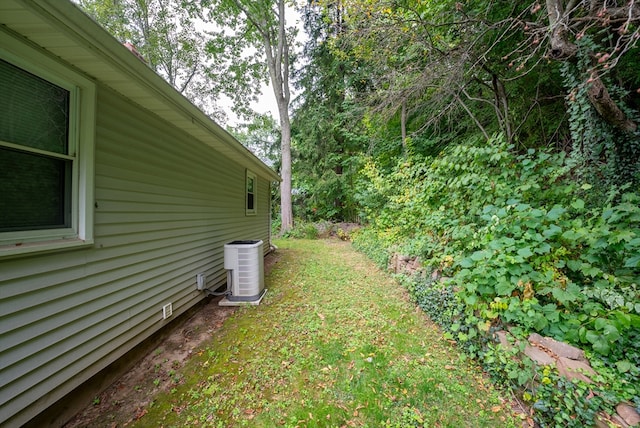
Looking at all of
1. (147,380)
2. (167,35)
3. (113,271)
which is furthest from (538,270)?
(167,35)

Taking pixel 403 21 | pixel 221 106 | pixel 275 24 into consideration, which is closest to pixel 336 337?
pixel 403 21

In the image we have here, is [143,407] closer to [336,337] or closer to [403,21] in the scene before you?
[336,337]

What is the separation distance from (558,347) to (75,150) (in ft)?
13.6

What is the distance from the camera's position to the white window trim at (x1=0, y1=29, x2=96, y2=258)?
1.53 metres

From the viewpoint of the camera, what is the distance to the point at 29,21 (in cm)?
134

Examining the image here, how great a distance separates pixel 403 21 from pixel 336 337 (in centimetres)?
482

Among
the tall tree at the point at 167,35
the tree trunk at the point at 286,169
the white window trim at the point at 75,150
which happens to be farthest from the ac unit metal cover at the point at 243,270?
the tall tree at the point at 167,35

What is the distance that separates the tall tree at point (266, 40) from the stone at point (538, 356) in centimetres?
934

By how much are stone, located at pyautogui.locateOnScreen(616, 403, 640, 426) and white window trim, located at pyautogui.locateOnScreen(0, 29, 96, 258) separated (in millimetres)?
3901

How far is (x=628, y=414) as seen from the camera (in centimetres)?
141

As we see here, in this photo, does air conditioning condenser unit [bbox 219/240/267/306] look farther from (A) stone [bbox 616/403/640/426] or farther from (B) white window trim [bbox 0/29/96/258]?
(A) stone [bbox 616/403/640/426]

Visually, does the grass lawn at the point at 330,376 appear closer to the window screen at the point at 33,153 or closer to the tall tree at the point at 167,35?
the window screen at the point at 33,153

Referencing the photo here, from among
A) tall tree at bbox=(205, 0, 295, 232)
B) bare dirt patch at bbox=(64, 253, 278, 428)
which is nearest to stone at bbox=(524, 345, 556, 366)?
bare dirt patch at bbox=(64, 253, 278, 428)

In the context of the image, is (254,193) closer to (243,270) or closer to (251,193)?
(251,193)
